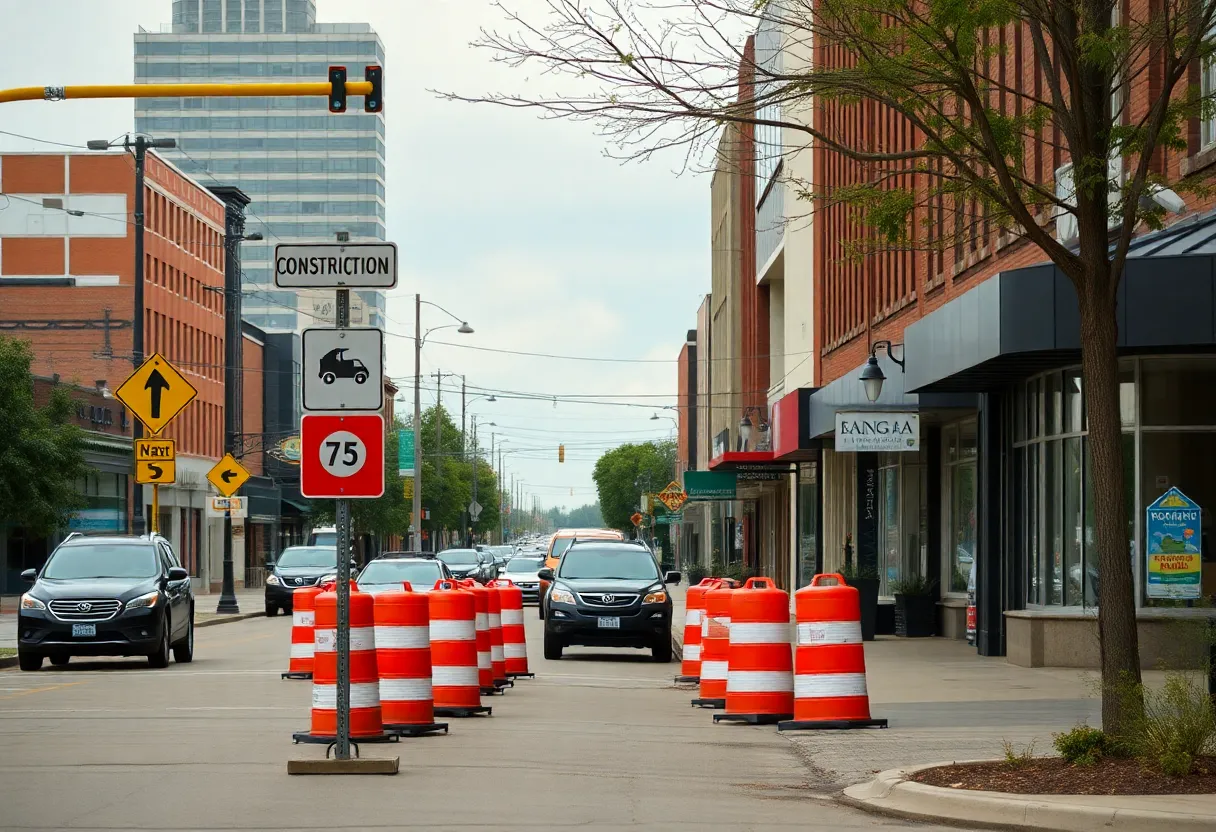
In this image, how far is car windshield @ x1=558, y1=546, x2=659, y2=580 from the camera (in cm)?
2659

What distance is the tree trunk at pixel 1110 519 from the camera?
1078 centimetres

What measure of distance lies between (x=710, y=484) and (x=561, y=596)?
27.0 metres

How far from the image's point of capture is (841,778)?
11.8 metres

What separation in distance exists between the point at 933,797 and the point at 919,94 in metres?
4.62

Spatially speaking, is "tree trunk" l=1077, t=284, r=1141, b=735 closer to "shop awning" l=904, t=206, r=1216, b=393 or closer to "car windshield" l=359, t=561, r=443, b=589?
"shop awning" l=904, t=206, r=1216, b=393

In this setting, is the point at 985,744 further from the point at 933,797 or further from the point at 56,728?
the point at 56,728

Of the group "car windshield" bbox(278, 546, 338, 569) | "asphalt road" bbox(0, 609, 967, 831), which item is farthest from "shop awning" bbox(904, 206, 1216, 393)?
"car windshield" bbox(278, 546, 338, 569)

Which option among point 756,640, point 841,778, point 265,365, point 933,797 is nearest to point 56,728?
point 756,640

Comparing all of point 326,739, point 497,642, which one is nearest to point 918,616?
point 497,642

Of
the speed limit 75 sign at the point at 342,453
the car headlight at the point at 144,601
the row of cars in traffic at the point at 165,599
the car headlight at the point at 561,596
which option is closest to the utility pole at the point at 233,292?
the row of cars in traffic at the point at 165,599

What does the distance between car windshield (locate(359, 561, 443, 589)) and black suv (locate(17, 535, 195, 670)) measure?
19.3 feet

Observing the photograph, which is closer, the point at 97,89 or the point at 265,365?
the point at 97,89

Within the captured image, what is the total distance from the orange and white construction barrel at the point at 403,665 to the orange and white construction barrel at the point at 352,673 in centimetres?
107

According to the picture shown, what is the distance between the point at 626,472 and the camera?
6727 inches
